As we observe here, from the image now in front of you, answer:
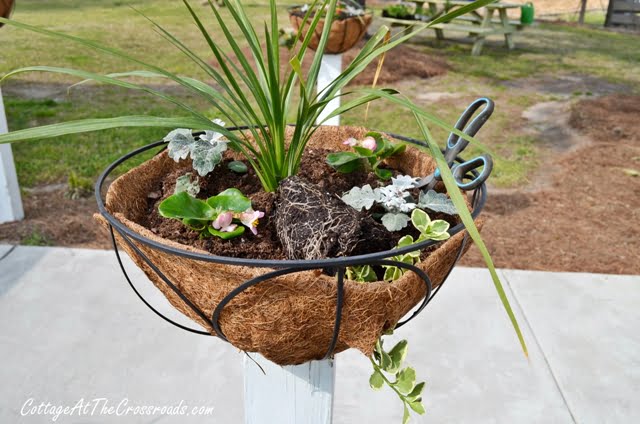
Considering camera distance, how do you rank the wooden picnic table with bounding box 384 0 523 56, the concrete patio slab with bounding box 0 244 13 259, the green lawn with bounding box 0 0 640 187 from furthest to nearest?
the wooden picnic table with bounding box 384 0 523 56 → the green lawn with bounding box 0 0 640 187 → the concrete patio slab with bounding box 0 244 13 259

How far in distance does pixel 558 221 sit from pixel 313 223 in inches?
92.9

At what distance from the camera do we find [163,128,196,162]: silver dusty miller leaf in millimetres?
941

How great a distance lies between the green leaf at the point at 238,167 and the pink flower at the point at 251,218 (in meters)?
0.20

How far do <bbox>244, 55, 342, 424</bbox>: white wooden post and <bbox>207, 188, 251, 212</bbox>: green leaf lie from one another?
273 mm

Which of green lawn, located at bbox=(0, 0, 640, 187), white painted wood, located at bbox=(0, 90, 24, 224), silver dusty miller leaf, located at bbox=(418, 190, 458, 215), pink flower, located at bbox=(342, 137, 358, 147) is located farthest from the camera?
green lawn, located at bbox=(0, 0, 640, 187)

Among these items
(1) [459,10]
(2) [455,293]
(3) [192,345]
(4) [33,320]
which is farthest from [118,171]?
(1) [459,10]

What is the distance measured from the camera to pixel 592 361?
1825mm

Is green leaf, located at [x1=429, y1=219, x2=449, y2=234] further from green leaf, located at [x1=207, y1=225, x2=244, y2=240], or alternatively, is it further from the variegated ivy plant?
green leaf, located at [x1=207, y1=225, x2=244, y2=240]

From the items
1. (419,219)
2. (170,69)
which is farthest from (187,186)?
(170,69)

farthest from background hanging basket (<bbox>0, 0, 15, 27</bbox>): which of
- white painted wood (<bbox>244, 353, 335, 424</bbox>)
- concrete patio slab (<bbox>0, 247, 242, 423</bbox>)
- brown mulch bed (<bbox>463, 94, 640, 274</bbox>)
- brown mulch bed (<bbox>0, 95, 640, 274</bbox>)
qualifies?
brown mulch bed (<bbox>463, 94, 640, 274</bbox>)

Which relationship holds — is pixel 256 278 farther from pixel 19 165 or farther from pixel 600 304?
pixel 19 165

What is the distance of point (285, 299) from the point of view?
2.18ft

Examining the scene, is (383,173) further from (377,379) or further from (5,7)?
(5,7)

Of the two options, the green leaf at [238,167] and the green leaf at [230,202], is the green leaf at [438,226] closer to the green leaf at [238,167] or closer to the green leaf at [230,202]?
the green leaf at [230,202]
